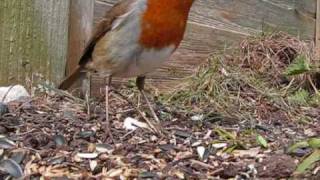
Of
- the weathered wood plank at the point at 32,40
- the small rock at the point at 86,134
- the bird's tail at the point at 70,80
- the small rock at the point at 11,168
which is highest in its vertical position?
the weathered wood plank at the point at 32,40

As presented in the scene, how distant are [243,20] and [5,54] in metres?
1.92

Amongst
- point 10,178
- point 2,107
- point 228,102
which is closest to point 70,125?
point 2,107

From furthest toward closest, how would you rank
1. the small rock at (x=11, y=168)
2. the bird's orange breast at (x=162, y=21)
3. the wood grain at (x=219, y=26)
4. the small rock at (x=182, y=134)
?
the wood grain at (x=219, y=26)
the bird's orange breast at (x=162, y=21)
the small rock at (x=182, y=134)
the small rock at (x=11, y=168)

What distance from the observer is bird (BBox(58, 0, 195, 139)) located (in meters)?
3.03

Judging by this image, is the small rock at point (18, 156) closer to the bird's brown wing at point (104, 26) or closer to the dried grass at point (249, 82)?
the bird's brown wing at point (104, 26)

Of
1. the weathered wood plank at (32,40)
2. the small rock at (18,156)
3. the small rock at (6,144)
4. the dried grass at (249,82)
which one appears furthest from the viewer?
the dried grass at (249,82)

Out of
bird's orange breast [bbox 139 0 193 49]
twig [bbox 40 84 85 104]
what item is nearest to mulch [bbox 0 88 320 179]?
twig [bbox 40 84 85 104]

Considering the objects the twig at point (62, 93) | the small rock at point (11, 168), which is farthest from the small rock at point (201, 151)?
the twig at point (62, 93)

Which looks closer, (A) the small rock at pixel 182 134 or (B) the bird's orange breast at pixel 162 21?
(A) the small rock at pixel 182 134

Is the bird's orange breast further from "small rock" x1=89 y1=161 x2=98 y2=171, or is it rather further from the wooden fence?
"small rock" x1=89 y1=161 x2=98 y2=171

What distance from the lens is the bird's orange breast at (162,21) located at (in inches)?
119

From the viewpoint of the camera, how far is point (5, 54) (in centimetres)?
334

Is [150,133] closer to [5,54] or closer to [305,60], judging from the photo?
[5,54]

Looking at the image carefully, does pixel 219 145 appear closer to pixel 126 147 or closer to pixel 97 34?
pixel 126 147
